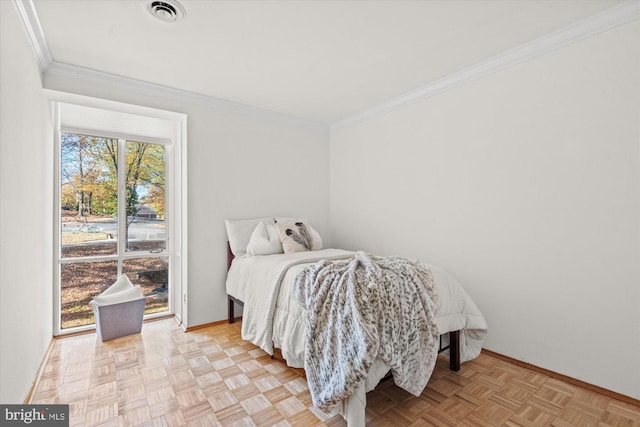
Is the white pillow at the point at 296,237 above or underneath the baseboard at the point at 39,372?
above

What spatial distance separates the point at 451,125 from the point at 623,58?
1.20 metres

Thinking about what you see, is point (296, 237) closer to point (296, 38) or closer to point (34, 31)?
point (296, 38)

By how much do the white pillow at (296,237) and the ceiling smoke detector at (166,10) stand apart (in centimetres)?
207

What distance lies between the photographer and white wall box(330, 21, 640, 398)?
2.01 meters

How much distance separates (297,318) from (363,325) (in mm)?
605

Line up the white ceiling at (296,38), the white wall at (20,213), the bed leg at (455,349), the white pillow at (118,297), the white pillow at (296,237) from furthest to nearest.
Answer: the white pillow at (296,237) → the white pillow at (118,297) → the bed leg at (455,349) → the white ceiling at (296,38) → the white wall at (20,213)

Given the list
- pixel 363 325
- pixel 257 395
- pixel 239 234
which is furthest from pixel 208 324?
pixel 363 325

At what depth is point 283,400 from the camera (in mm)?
1991

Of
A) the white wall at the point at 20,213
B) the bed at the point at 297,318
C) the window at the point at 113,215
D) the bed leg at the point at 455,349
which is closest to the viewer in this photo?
the white wall at the point at 20,213

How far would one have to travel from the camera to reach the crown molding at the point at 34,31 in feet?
6.04

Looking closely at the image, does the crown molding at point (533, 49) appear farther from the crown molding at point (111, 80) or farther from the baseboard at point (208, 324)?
the baseboard at point (208, 324)

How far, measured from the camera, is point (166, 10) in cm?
195

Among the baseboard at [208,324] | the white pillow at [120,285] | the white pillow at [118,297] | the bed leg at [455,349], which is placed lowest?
the baseboard at [208,324]

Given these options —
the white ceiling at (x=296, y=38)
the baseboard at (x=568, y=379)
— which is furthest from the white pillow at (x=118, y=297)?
the baseboard at (x=568, y=379)
